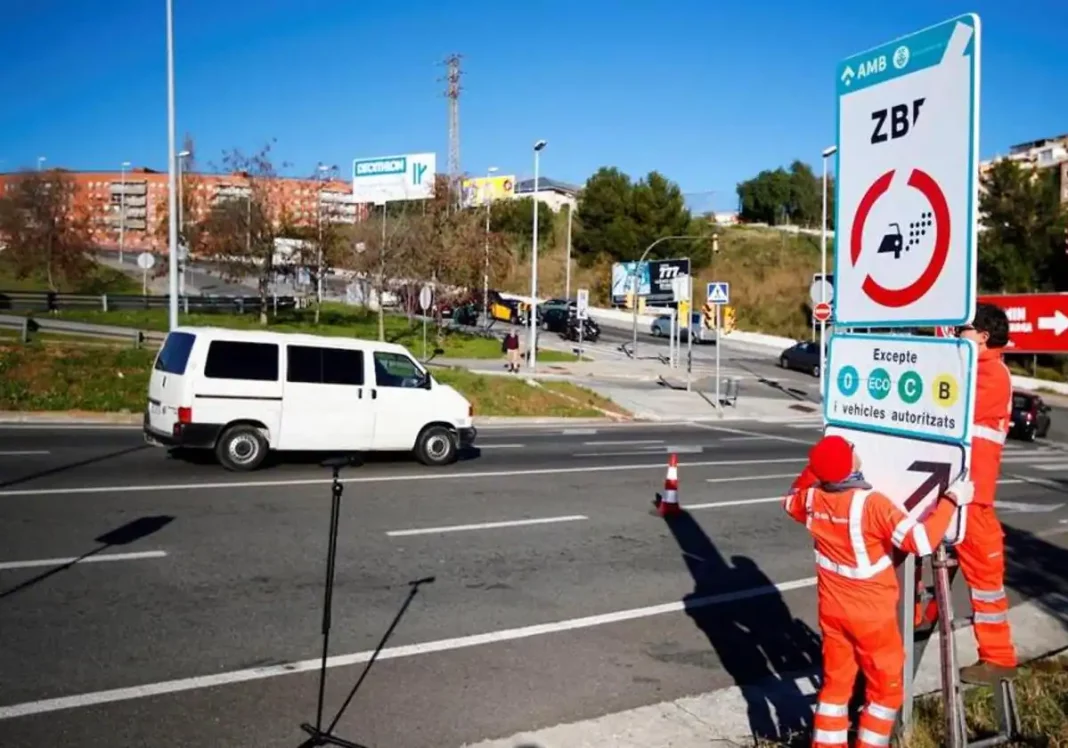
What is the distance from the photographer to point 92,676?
597 cm

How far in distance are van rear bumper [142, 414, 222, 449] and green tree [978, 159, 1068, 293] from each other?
182 feet

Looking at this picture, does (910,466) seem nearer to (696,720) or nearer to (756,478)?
(696,720)

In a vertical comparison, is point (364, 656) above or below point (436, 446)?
below

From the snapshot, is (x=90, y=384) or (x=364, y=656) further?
(x=90, y=384)

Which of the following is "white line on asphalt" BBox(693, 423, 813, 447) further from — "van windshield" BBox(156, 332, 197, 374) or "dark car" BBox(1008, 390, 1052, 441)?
"van windshield" BBox(156, 332, 197, 374)

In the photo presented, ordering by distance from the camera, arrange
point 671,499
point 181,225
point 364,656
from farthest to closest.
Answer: point 181,225 < point 671,499 < point 364,656

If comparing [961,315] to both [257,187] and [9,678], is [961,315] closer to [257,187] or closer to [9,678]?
[9,678]

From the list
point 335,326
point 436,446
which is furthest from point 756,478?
point 335,326

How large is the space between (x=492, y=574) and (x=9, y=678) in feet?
13.8

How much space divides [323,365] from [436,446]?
7.58 feet

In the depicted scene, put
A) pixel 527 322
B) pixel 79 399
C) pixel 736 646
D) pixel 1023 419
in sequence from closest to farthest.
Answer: pixel 736 646, pixel 79 399, pixel 1023 419, pixel 527 322

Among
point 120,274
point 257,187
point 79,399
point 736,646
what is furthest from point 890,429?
point 120,274

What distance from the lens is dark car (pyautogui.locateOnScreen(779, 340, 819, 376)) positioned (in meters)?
48.4

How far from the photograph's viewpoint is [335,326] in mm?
43938
